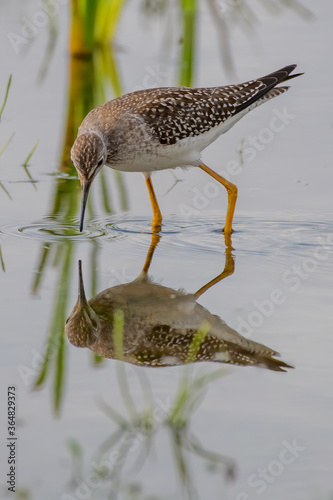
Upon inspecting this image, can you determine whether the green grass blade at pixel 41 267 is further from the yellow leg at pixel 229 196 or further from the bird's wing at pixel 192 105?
A: the yellow leg at pixel 229 196

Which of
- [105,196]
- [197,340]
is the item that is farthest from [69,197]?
[197,340]

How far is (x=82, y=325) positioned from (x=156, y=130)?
274 cm

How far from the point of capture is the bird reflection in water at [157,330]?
655cm

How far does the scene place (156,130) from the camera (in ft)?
30.2

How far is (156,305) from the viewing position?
24.6 ft

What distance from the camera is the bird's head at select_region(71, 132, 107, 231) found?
8555mm

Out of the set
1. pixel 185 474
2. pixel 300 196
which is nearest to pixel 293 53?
pixel 300 196

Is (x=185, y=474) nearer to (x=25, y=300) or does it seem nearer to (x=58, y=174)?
(x=25, y=300)

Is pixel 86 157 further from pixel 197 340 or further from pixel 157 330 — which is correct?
pixel 197 340

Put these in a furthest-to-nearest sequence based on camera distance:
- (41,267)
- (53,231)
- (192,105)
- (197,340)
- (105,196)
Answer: (105,196)
(192,105)
(53,231)
(41,267)
(197,340)

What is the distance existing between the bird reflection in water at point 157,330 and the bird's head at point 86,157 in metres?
1.09

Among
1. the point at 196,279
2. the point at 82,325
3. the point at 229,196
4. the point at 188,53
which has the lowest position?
the point at 82,325

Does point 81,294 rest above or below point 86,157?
below

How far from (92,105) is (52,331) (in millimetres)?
6327
